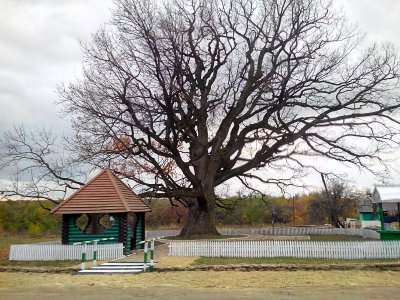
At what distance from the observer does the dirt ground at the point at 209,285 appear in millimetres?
10719

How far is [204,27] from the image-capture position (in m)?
26.0

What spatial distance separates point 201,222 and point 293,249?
9.49m

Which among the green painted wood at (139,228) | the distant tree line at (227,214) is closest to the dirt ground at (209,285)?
the green painted wood at (139,228)

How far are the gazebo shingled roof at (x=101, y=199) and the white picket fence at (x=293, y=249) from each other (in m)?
3.46

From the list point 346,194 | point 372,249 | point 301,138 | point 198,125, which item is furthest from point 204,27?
point 346,194

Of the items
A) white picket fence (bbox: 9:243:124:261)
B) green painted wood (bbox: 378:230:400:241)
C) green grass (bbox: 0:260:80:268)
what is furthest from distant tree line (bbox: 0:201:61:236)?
green painted wood (bbox: 378:230:400:241)

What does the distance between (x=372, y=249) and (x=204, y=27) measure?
15703 mm

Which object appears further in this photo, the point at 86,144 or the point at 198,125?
the point at 198,125

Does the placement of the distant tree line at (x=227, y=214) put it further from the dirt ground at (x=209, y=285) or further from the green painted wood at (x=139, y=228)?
the dirt ground at (x=209, y=285)

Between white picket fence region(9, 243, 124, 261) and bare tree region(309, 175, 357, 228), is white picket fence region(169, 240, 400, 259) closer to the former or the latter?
white picket fence region(9, 243, 124, 261)

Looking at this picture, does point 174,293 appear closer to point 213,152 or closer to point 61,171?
point 213,152

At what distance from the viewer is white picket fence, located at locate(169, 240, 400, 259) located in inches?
690

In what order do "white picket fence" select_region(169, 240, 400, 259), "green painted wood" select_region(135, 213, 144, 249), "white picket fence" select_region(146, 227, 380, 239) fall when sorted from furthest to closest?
1. "white picket fence" select_region(146, 227, 380, 239)
2. "green painted wood" select_region(135, 213, 144, 249)
3. "white picket fence" select_region(169, 240, 400, 259)

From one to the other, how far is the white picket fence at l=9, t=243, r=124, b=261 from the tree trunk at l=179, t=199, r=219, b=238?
8.36 metres
